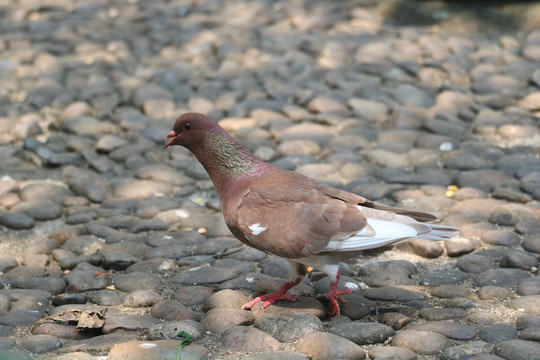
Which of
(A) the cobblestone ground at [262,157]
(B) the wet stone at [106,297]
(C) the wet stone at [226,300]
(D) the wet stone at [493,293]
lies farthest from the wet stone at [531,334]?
(B) the wet stone at [106,297]

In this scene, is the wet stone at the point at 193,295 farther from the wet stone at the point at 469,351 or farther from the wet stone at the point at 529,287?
the wet stone at the point at 529,287

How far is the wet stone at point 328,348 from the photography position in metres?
3.54

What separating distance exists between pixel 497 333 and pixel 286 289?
1200 millimetres

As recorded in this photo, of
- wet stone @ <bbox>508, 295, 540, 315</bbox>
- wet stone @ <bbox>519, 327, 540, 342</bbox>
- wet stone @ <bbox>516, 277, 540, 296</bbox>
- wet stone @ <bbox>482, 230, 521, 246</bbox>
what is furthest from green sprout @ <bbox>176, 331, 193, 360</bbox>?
wet stone @ <bbox>482, 230, 521, 246</bbox>

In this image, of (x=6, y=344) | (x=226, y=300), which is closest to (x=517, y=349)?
(x=226, y=300)

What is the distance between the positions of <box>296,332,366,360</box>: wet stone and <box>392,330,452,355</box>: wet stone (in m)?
0.25

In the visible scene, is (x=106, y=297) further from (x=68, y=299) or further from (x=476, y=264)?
(x=476, y=264)

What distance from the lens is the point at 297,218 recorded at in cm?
402

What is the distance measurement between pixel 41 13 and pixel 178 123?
21.1 feet

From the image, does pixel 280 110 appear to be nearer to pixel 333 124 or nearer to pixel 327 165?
pixel 333 124

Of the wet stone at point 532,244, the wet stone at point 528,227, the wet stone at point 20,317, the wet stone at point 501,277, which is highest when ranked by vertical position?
the wet stone at point 20,317

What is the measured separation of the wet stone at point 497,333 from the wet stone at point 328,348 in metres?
0.66

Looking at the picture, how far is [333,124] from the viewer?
22.9 ft

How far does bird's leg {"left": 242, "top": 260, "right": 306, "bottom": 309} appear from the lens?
4209 millimetres
